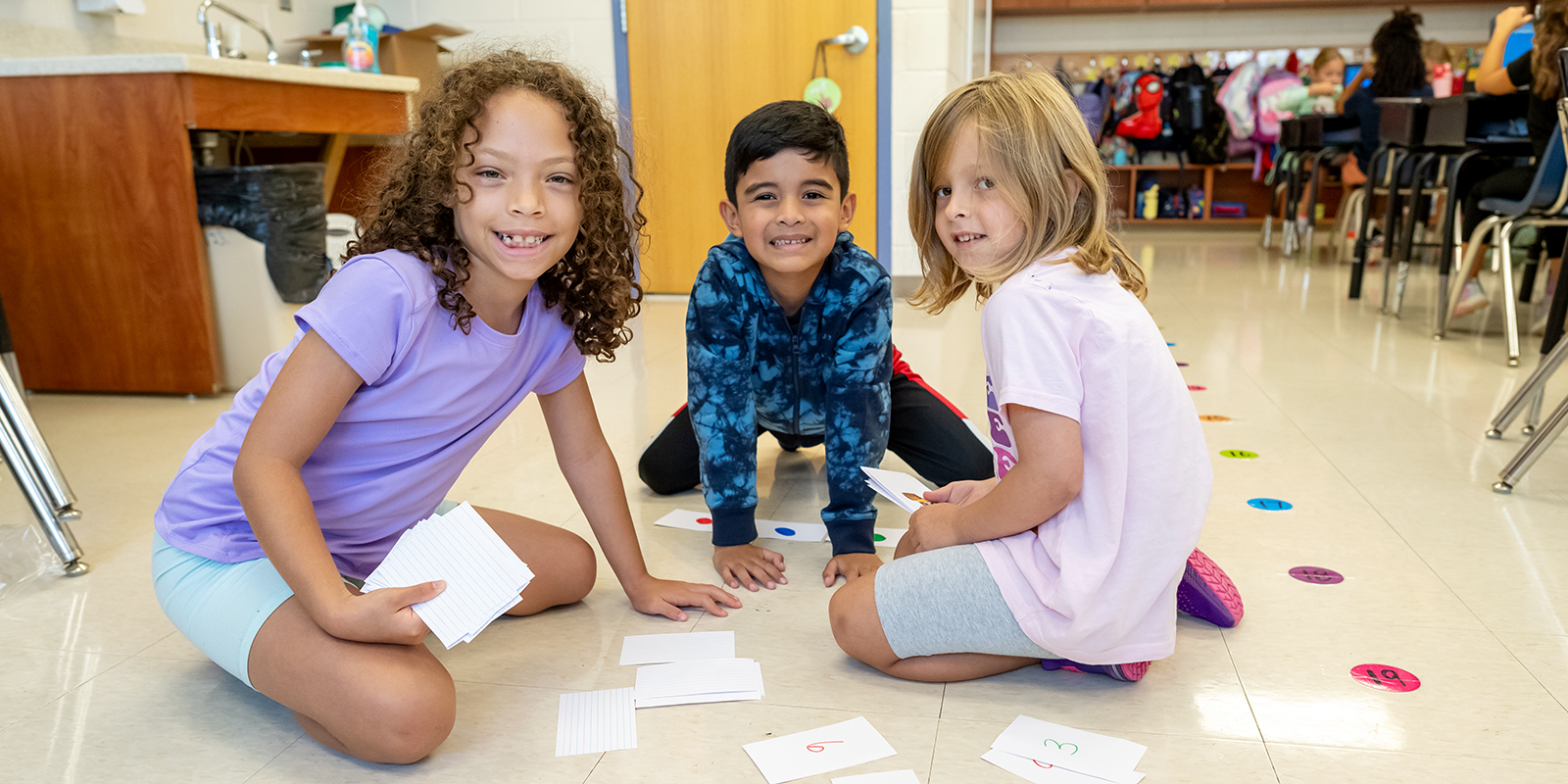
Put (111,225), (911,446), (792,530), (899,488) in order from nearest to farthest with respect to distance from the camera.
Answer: (899,488) < (792,530) < (911,446) < (111,225)

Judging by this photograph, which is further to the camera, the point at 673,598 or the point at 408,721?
the point at 673,598

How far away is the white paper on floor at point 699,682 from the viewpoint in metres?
1.09

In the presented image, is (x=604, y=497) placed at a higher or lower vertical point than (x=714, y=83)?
lower

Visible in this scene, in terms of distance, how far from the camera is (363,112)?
3.03m

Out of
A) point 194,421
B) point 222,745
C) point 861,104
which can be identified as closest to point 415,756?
point 222,745

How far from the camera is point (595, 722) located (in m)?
1.05

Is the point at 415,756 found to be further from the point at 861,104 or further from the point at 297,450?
the point at 861,104

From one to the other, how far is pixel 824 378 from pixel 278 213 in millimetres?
1646

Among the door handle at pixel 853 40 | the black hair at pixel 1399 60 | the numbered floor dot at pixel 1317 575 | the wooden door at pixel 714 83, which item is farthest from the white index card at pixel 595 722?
the black hair at pixel 1399 60

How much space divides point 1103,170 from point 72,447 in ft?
6.62

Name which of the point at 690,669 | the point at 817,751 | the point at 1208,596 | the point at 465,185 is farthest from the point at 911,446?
the point at 465,185

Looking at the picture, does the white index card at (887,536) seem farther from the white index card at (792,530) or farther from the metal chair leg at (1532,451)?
the metal chair leg at (1532,451)

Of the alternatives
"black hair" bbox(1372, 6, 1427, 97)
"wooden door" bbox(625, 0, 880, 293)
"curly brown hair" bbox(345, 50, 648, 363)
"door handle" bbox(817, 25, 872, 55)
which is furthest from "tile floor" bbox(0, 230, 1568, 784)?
"black hair" bbox(1372, 6, 1427, 97)

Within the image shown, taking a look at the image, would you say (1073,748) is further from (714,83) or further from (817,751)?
(714,83)
